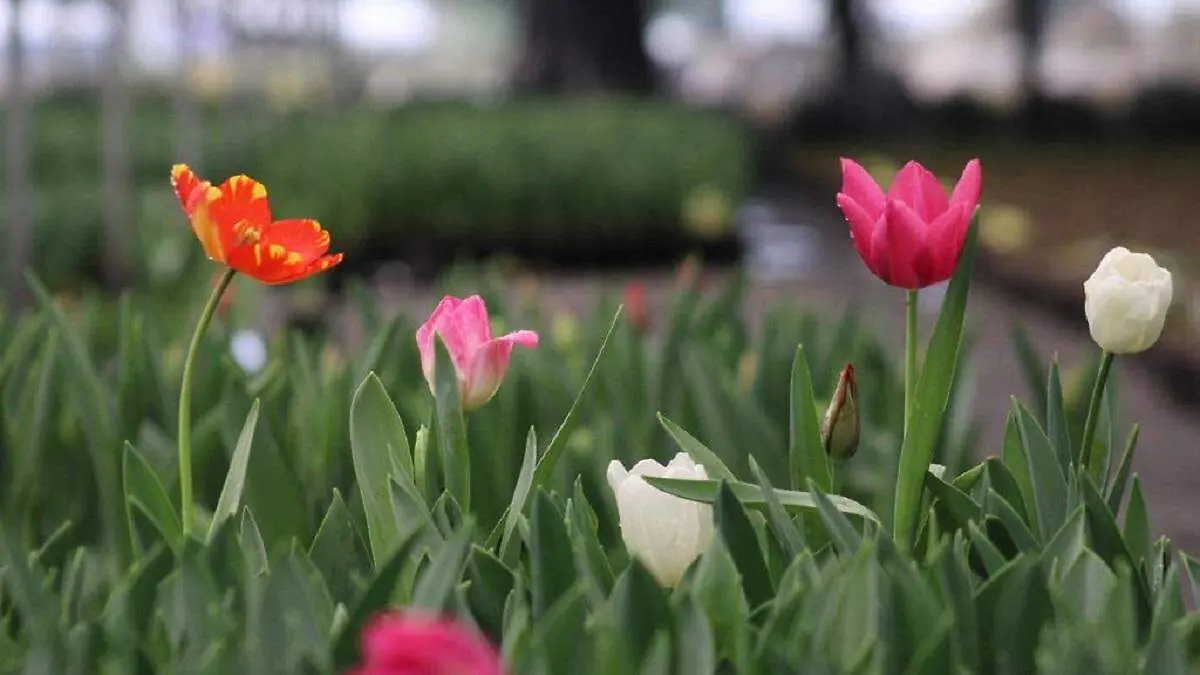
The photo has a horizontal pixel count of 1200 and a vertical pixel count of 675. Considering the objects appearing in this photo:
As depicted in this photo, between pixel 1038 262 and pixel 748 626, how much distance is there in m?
7.10

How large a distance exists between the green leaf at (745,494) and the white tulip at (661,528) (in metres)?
0.01

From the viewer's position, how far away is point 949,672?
0.89m

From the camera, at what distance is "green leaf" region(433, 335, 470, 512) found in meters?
1.11

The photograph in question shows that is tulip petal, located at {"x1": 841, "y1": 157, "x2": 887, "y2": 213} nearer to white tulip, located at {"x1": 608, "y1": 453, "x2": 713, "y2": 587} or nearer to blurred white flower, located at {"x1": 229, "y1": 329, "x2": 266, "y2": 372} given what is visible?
white tulip, located at {"x1": 608, "y1": 453, "x2": 713, "y2": 587}

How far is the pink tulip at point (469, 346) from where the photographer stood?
1.14 meters

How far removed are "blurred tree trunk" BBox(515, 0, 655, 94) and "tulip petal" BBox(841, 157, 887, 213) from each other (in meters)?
15.6

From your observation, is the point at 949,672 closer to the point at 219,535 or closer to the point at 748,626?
the point at 748,626

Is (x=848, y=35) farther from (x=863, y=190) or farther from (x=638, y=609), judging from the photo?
(x=638, y=609)

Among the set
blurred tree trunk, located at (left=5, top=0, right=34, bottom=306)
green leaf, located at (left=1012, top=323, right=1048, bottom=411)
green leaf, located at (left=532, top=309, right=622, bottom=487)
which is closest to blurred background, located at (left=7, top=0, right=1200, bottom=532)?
blurred tree trunk, located at (left=5, top=0, right=34, bottom=306)

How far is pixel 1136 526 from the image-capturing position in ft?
3.96

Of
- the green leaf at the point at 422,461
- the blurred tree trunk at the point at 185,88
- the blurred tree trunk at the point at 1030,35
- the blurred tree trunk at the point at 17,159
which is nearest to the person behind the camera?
the green leaf at the point at 422,461

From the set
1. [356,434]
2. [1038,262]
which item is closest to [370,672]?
[356,434]

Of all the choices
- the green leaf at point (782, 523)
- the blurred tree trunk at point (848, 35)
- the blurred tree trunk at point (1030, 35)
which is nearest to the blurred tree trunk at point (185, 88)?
the green leaf at point (782, 523)

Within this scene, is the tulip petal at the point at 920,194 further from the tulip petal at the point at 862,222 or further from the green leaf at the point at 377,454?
the green leaf at the point at 377,454
